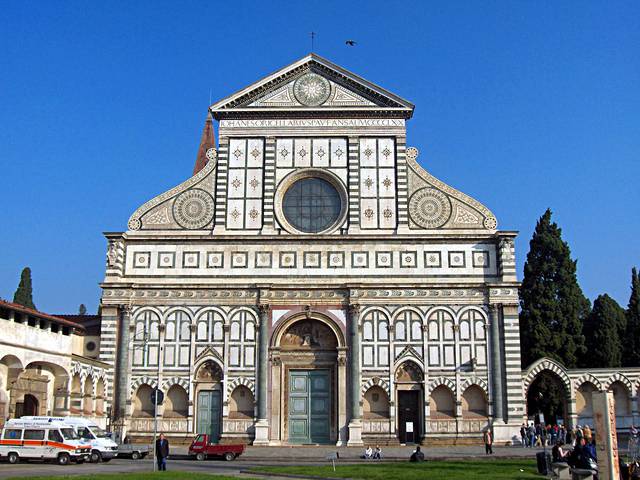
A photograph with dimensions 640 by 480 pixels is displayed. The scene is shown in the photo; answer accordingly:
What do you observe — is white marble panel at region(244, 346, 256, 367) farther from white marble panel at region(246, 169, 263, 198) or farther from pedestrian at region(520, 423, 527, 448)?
pedestrian at region(520, 423, 527, 448)

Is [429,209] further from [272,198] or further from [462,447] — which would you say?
[462,447]

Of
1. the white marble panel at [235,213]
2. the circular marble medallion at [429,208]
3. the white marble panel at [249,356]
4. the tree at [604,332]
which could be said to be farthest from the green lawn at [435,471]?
the tree at [604,332]

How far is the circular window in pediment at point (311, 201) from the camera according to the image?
38.0 metres

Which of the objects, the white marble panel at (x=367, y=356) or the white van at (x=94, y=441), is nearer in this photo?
the white van at (x=94, y=441)

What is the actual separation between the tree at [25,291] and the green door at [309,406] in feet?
102

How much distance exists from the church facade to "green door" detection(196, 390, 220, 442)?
3.6 inches

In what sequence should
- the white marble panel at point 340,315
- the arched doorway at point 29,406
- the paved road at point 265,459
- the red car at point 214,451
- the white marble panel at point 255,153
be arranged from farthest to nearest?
the white marble panel at point 255,153, the white marble panel at point 340,315, the arched doorway at point 29,406, the red car at point 214,451, the paved road at point 265,459

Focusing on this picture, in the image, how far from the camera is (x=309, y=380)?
3653 centimetres

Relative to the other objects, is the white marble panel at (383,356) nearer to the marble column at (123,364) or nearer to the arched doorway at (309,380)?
the arched doorway at (309,380)

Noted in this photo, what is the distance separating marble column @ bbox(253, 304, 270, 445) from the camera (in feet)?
116

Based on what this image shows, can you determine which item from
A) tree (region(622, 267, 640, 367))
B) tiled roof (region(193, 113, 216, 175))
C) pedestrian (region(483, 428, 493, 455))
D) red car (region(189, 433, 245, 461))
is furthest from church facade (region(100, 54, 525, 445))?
tiled roof (region(193, 113, 216, 175))

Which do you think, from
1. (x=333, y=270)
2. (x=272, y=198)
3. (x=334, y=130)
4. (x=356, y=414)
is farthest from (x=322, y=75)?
(x=356, y=414)

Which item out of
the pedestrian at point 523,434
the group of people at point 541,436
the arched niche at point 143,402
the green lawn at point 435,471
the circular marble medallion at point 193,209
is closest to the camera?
the green lawn at point 435,471

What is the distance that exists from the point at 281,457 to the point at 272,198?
41.8 ft
